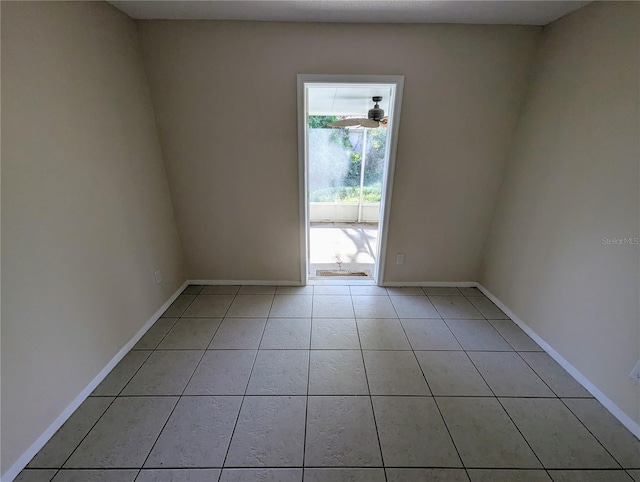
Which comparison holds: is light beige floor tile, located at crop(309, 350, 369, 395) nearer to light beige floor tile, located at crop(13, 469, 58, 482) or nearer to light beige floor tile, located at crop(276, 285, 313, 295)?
light beige floor tile, located at crop(276, 285, 313, 295)

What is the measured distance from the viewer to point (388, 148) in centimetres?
228

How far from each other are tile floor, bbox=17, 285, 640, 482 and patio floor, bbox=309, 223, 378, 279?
1.26 m

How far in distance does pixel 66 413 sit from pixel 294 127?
7.58ft

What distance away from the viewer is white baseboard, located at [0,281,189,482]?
3.82ft

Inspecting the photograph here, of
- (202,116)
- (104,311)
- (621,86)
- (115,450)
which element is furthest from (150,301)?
(621,86)

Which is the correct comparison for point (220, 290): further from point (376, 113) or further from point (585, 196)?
point (585, 196)

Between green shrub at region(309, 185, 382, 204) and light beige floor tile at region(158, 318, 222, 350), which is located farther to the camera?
green shrub at region(309, 185, 382, 204)

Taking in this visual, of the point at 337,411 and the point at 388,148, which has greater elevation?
the point at 388,148

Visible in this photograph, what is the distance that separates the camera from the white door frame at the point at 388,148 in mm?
2047

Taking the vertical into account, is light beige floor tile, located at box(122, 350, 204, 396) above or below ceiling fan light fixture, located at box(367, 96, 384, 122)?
below

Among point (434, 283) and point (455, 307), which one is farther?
point (434, 283)

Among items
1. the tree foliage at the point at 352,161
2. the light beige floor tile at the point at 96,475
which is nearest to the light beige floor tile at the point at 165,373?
the light beige floor tile at the point at 96,475

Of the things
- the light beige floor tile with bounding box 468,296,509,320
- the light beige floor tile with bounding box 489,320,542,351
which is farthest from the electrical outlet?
the light beige floor tile with bounding box 468,296,509,320

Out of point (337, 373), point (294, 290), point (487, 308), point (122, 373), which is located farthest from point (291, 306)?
point (487, 308)
